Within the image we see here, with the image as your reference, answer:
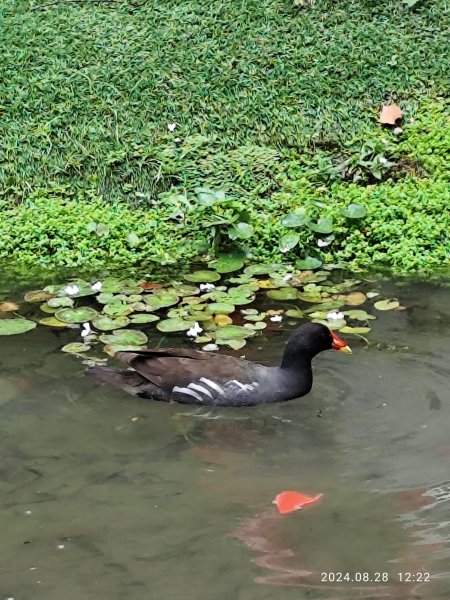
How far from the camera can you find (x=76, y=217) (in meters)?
7.76

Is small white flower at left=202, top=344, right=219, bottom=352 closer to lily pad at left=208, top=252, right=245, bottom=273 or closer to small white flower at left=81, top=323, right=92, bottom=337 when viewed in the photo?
small white flower at left=81, top=323, right=92, bottom=337

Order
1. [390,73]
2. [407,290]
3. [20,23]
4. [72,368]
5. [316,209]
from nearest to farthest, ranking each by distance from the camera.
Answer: [72,368] → [407,290] → [316,209] → [390,73] → [20,23]

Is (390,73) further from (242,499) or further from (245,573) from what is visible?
(245,573)

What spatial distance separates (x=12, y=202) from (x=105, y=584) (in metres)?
4.53

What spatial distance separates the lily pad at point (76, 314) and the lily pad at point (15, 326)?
7.5 inches

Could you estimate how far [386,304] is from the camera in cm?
664

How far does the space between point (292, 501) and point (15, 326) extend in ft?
8.02

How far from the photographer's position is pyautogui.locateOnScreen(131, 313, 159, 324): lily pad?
20.9 ft

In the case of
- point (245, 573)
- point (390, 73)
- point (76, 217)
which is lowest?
point (245, 573)

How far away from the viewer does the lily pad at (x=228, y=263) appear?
23.3 feet

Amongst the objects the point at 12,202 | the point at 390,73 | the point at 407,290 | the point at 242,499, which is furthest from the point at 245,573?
the point at 390,73

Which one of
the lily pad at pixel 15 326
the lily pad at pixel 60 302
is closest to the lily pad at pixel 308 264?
the lily pad at pixel 60 302

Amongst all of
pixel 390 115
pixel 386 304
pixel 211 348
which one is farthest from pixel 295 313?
pixel 390 115

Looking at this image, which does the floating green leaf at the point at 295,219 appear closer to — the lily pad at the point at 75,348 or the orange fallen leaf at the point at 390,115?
the orange fallen leaf at the point at 390,115
